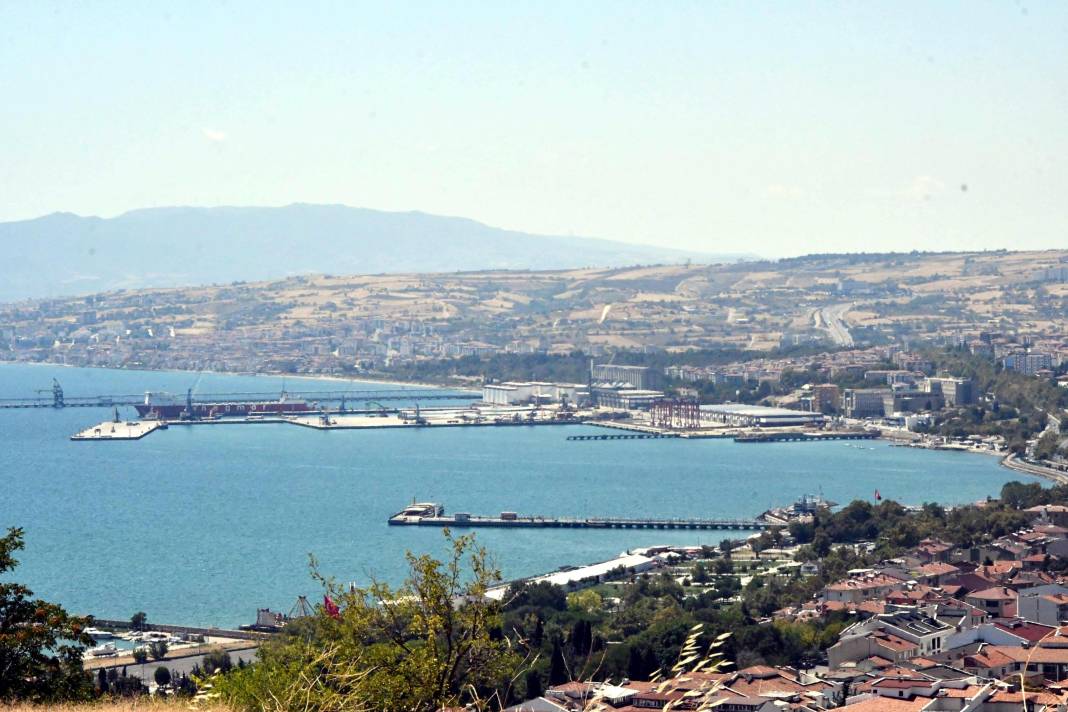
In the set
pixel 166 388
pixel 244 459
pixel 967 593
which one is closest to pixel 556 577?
pixel 967 593

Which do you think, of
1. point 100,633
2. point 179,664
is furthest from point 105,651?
point 179,664

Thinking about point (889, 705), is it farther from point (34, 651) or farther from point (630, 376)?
point (630, 376)

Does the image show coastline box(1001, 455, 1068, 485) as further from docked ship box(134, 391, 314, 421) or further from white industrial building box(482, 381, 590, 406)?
docked ship box(134, 391, 314, 421)

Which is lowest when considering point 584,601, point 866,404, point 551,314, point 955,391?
point 866,404

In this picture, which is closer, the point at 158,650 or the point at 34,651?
the point at 34,651

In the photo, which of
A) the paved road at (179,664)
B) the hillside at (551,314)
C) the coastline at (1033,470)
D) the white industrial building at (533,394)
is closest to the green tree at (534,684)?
the paved road at (179,664)

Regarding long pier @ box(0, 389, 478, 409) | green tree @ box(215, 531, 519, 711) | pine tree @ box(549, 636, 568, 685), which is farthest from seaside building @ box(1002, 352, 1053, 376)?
green tree @ box(215, 531, 519, 711)
